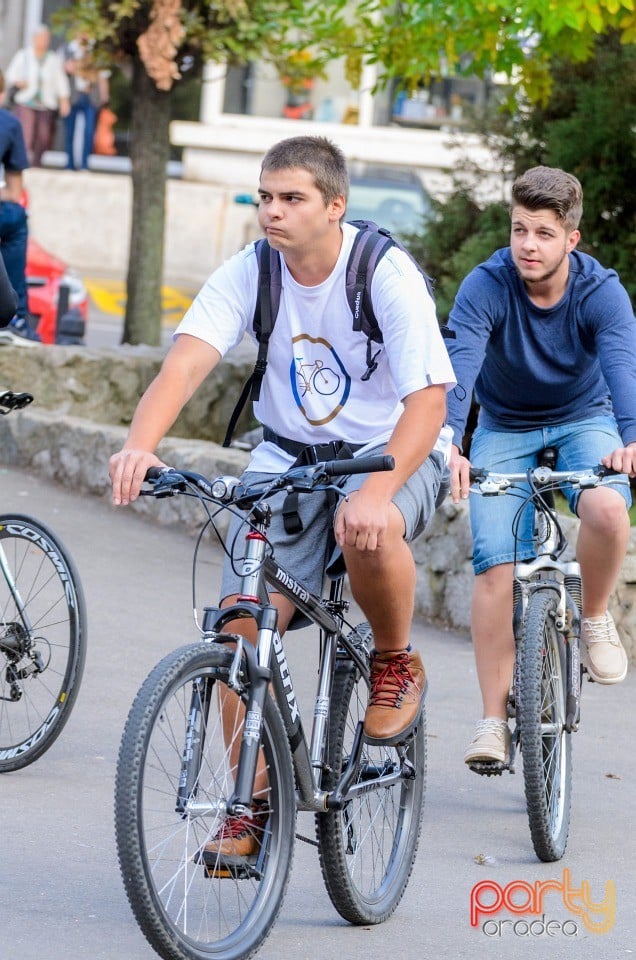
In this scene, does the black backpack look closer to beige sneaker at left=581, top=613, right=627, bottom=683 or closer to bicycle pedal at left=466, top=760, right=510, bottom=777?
bicycle pedal at left=466, top=760, right=510, bottom=777

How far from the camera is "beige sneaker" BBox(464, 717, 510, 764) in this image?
5105 millimetres

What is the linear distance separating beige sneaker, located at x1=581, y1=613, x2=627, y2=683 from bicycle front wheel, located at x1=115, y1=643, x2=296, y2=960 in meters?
1.86

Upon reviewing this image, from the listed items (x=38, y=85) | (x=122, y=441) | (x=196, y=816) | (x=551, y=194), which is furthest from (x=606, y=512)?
(x=38, y=85)

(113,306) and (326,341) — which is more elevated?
(326,341)

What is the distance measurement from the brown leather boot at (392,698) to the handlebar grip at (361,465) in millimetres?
789

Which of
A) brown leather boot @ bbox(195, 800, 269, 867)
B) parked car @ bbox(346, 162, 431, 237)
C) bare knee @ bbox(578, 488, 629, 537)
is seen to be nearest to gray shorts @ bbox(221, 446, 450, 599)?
brown leather boot @ bbox(195, 800, 269, 867)

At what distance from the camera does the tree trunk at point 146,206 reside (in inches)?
505

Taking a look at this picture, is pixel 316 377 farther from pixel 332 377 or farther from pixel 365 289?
pixel 365 289

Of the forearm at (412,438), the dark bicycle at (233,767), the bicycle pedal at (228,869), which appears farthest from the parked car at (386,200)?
the bicycle pedal at (228,869)

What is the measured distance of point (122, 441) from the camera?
9898 millimetres

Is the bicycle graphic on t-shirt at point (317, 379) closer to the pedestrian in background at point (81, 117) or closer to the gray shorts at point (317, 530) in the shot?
the gray shorts at point (317, 530)

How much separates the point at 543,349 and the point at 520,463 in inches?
15.8

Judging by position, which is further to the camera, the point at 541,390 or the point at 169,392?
the point at 541,390

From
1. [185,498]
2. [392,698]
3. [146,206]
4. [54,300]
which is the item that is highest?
[146,206]
